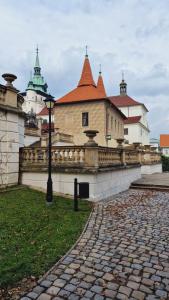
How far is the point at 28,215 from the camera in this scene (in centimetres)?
757

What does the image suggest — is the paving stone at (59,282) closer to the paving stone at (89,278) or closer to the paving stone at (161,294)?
the paving stone at (89,278)

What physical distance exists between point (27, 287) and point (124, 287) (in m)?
1.50

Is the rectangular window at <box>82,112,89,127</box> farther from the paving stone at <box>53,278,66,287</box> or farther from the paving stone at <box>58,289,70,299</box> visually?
the paving stone at <box>58,289,70,299</box>

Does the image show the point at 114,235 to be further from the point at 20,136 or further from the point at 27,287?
the point at 20,136

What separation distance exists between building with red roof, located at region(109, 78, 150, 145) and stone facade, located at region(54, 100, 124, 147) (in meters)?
21.9

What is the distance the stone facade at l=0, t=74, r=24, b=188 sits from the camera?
34.5ft

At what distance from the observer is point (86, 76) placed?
3806 cm

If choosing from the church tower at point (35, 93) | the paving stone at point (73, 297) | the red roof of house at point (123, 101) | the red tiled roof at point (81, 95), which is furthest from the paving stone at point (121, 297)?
the church tower at point (35, 93)

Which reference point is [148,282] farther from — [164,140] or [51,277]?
[164,140]

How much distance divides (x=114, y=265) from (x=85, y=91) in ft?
106

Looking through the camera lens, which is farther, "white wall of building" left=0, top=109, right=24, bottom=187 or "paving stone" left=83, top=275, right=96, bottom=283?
"white wall of building" left=0, top=109, right=24, bottom=187

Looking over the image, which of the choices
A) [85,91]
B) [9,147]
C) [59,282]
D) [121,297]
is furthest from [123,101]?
[121,297]

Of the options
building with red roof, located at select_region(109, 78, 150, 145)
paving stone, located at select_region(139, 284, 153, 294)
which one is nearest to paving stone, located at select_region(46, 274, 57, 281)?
paving stone, located at select_region(139, 284, 153, 294)

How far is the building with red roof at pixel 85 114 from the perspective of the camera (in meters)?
31.4
